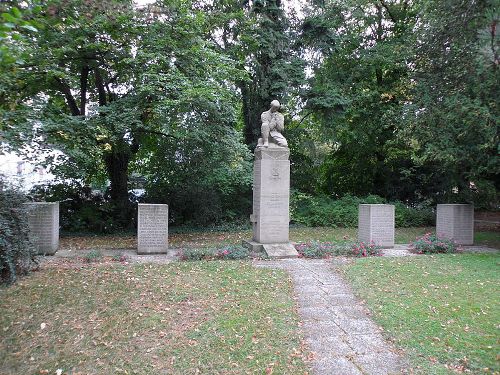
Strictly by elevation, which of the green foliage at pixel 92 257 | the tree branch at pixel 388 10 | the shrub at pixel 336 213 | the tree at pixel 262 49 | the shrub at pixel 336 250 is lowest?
the green foliage at pixel 92 257

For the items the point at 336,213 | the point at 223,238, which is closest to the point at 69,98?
the point at 223,238

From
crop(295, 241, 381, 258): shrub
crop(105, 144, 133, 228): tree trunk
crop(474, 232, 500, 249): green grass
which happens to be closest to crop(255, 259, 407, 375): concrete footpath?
crop(295, 241, 381, 258): shrub

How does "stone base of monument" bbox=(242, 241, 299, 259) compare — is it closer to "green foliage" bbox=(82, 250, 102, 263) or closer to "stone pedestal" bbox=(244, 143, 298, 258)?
"stone pedestal" bbox=(244, 143, 298, 258)

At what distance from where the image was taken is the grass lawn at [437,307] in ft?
16.9

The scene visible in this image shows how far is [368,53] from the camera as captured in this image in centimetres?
1994

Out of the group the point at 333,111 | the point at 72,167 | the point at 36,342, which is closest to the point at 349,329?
the point at 36,342

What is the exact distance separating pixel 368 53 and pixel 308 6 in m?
3.80

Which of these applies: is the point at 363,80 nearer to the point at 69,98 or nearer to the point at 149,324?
the point at 69,98

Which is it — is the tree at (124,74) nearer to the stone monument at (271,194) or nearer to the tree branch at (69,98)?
the tree branch at (69,98)

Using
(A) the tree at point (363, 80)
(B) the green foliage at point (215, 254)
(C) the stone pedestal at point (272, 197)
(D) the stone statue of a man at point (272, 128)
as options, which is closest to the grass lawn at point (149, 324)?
(B) the green foliage at point (215, 254)

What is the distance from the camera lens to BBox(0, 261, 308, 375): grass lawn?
5.16m

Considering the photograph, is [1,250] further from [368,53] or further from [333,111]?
[368,53]

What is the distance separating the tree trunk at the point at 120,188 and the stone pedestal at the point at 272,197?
24.4 ft

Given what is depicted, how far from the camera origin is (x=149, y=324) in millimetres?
6000
